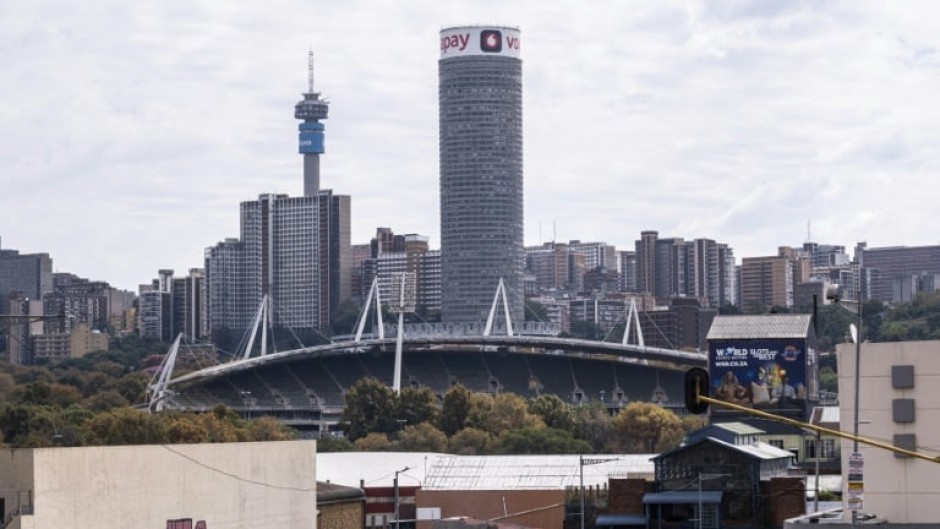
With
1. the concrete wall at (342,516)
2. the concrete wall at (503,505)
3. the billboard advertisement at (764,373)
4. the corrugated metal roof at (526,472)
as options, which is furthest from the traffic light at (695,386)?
the billboard advertisement at (764,373)

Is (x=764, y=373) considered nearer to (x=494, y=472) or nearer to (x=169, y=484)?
(x=494, y=472)

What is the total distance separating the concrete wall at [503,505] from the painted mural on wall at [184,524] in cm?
4452

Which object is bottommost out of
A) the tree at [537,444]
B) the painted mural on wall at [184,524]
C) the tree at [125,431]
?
the tree at [537,444]

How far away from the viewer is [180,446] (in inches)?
3088

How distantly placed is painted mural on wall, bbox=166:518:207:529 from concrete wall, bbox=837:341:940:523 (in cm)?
2131

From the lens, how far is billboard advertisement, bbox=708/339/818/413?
177500mm

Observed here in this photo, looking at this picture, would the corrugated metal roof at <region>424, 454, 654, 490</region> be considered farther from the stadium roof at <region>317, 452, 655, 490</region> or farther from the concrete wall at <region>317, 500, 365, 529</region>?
the concrete wall at <region>317, 500, 365, 529</region>

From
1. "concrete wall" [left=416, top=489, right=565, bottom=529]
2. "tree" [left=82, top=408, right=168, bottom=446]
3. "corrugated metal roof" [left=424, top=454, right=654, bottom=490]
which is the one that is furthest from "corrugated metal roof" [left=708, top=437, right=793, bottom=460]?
"tree" [left=82, top=408, right=168, bottom=446]

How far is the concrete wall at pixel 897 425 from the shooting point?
7262 centimetres

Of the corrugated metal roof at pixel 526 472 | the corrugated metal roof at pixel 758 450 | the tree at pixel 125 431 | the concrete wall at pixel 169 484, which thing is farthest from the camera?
the tree at pixel 125 431

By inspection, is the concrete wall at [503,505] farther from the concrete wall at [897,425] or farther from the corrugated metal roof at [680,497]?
the concrete wall at [897,425]

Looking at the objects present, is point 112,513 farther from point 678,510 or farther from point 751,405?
point 751,405

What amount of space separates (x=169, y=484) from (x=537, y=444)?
116 metres

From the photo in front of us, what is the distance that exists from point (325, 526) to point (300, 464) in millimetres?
10102
